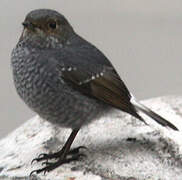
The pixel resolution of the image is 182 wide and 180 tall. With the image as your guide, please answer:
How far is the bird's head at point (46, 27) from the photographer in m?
3.26

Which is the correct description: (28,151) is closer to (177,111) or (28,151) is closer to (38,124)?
(38,124)

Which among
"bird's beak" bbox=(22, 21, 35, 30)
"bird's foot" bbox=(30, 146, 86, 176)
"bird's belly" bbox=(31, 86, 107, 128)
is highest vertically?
"bird's beak" bbox=(22, 21, 35, 30)

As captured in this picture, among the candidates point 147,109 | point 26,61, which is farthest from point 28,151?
point 147,109

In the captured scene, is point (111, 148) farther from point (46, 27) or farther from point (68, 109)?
point (46, 27)

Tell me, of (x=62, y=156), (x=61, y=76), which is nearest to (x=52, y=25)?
(x=61, y=76)

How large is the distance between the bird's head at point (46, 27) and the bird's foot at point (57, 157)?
0.70 m

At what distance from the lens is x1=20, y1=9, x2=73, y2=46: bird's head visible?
10.7 feet

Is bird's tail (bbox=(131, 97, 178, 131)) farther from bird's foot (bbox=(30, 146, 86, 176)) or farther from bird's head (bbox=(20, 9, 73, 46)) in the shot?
bird's head (bbox=(20, 9, 73, 46))

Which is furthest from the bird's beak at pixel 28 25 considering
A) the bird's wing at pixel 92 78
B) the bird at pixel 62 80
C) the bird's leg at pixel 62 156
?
the bird's leg at pixel 62 156

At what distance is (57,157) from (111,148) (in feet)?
1.14

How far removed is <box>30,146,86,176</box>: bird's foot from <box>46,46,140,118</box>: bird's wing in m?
0.37

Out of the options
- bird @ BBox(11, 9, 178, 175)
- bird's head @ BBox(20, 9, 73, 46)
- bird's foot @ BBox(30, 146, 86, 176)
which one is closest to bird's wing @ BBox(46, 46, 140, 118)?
bird @ BBox(11, 9, 178, 175)

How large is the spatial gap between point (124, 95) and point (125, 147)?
344mm

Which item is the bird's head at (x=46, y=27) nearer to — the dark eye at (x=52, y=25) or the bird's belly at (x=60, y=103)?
the dark eye at (x=52, y=25)
